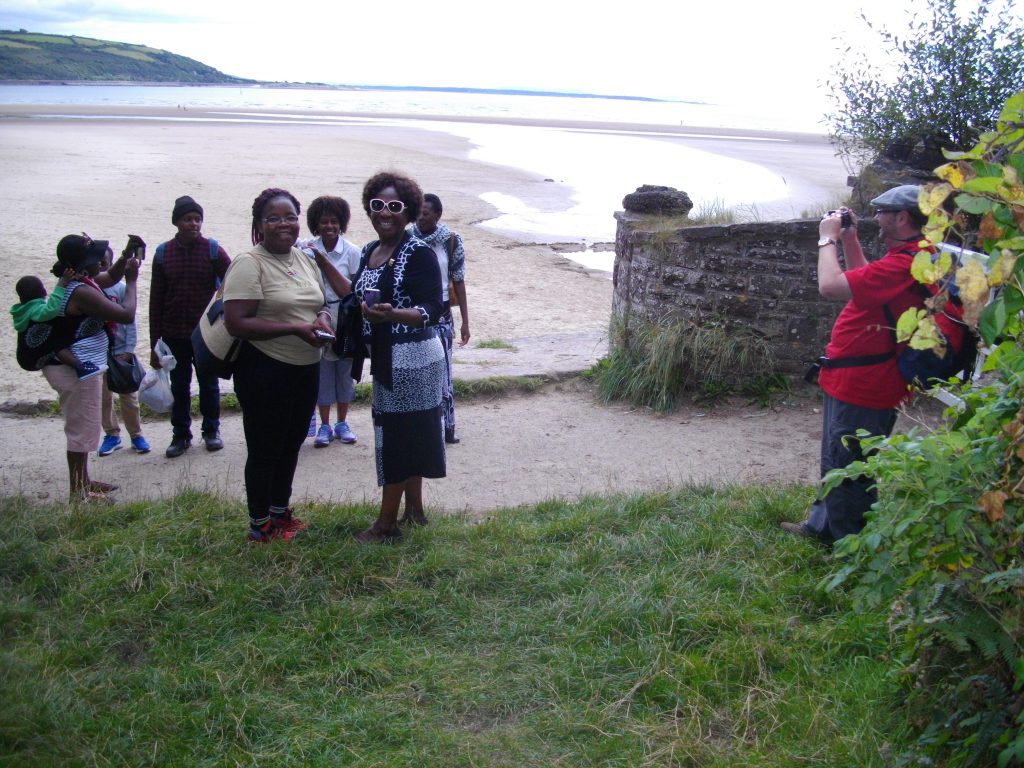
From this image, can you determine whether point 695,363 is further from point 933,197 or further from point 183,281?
point 933,197

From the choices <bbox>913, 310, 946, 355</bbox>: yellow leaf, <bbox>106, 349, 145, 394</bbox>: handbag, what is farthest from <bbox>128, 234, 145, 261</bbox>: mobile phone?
<bbox>913, 310, 946, 355</bbox>: yellow leaf

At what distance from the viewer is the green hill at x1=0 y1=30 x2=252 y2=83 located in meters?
118

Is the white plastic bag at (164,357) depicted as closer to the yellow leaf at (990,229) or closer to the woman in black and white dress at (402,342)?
the woman in black and white dress at (402,342)

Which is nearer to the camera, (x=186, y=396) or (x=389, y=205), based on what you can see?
(x=389, y=205)

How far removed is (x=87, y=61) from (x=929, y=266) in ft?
489

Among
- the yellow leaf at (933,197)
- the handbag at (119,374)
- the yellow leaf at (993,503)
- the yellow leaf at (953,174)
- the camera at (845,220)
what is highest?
the yellow leaf at (953,174)

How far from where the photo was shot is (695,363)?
26.3 feet

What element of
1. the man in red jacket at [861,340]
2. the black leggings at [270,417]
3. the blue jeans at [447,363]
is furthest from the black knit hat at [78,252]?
the man in red jacket at [861,340]

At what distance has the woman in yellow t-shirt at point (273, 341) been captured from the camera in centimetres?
470

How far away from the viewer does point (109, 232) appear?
16.1 meters

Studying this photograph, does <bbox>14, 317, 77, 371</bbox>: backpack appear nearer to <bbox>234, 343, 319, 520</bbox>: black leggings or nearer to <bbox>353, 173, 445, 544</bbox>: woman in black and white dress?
<bbox>234, 343, 319, 520</bbox>: black leggings

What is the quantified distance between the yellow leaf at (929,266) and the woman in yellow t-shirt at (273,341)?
2873 millimetres

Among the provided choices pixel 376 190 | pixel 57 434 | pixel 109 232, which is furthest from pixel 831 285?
pixel 109 232

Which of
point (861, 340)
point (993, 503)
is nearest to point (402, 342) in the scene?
point (861, 340)
